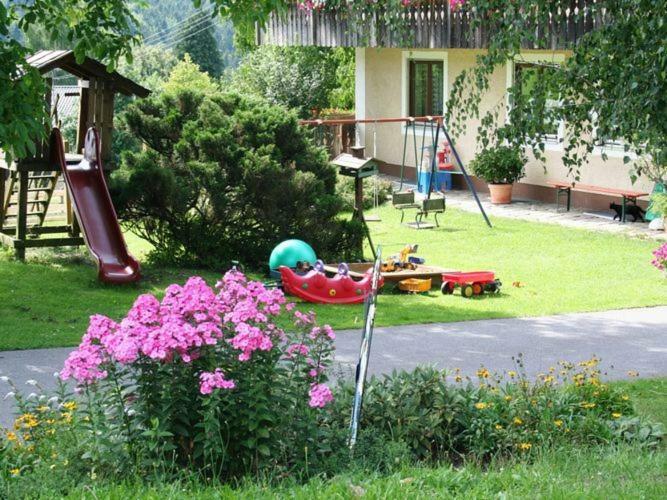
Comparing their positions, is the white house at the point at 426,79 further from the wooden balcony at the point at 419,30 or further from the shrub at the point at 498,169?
the shrub at the point at 498,169

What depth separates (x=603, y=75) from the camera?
22.4ft

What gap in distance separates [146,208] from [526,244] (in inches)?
249

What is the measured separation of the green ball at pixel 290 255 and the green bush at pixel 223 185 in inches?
27.4

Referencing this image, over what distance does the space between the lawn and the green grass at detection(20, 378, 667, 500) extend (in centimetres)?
559

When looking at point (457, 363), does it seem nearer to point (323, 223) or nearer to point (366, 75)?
point (323, 223)

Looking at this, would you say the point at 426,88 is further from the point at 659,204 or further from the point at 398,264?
the point at 398,264

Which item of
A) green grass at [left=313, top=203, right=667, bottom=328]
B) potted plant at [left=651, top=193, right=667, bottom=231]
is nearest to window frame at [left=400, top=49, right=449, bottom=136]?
green grass at [left=313, top=203, right=667, bottom=328]

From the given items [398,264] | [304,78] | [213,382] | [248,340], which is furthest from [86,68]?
[304,78]

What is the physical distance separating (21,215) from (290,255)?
358cm

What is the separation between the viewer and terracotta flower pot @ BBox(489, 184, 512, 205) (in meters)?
22.3

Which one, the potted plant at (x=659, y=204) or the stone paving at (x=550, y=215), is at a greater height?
the potted plant at (x=659, y=204)

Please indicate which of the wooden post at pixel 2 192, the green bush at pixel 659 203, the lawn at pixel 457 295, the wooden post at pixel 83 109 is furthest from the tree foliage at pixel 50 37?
the green bush at pixel 659 203

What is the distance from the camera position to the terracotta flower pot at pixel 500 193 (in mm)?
22312

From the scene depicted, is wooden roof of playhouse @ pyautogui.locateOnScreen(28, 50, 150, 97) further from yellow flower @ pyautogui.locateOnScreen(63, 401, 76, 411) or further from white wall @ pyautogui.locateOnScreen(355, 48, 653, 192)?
white wall @ pyautogui.locateOnScreen(355, 48, 653, 192)
